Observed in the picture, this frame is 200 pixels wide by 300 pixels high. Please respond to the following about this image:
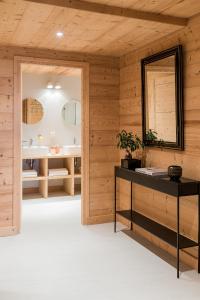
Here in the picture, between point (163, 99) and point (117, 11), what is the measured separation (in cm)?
107

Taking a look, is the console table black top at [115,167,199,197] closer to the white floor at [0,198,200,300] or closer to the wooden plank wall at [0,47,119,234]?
the white floor at [0,198,200,300]

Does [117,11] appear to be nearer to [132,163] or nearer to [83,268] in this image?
[132,163]

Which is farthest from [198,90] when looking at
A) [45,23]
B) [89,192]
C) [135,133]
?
[89,192]

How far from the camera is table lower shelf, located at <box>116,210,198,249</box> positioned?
3010 millimetres

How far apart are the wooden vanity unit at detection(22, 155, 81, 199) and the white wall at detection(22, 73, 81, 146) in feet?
1.40

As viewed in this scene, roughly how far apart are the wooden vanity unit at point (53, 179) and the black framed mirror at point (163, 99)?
2692 millimetres

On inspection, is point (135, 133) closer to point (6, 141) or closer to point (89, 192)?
point (89, 192)

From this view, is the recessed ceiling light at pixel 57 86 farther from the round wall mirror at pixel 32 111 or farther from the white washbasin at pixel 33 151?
the white washbasin at pixel 33 151

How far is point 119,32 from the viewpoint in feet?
11.2

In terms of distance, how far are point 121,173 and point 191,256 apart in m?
1.26

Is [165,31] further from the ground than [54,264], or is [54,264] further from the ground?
[165,31]

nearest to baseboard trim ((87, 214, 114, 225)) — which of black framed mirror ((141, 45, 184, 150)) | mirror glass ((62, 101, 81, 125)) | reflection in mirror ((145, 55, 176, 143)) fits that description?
black framed mirror ((141, 45, 184, 150))

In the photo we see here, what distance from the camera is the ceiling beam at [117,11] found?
8.81 ft

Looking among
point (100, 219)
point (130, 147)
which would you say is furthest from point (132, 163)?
point (100, 219)
